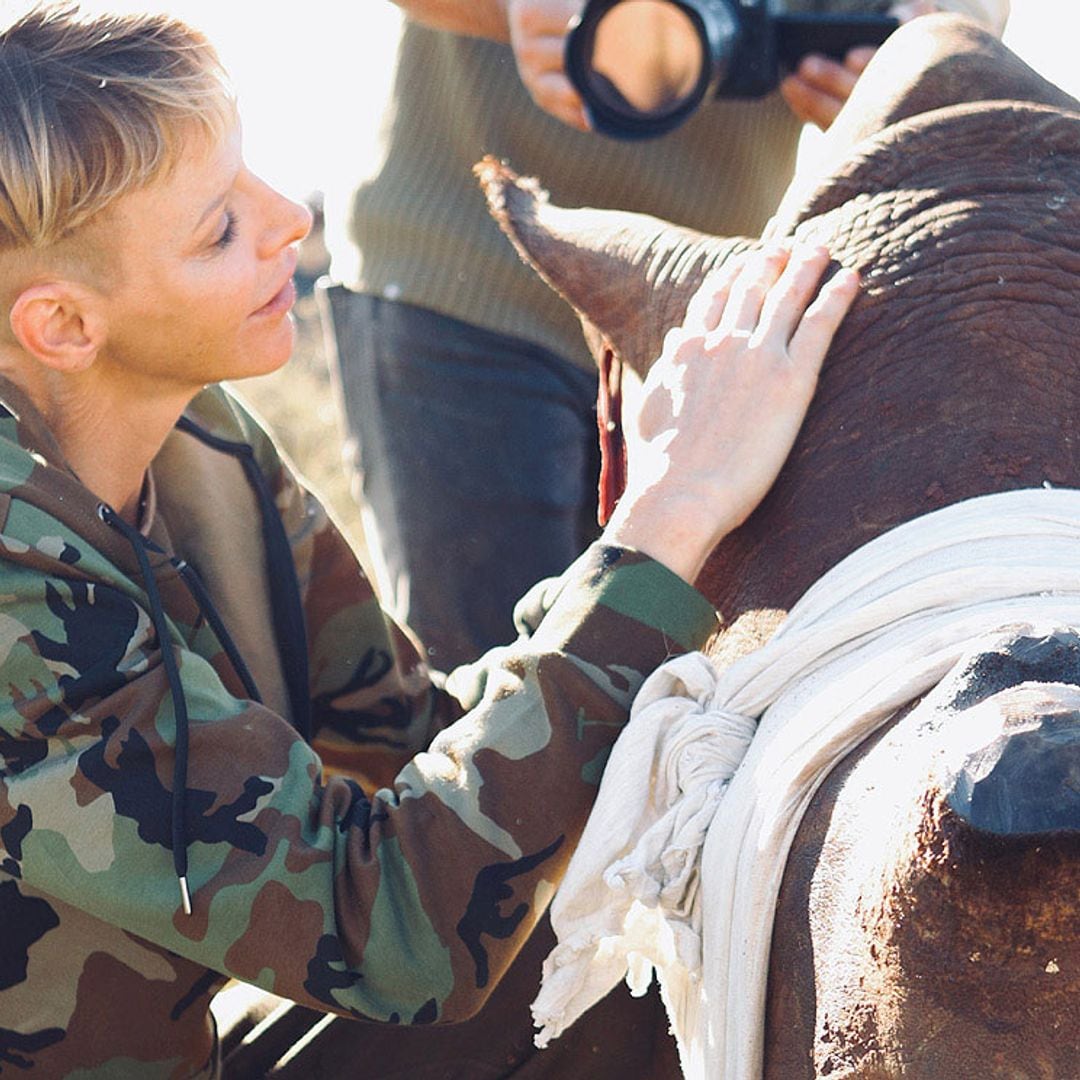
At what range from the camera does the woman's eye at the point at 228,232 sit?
1889 millimetres

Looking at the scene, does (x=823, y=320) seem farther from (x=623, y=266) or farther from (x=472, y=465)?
(x=472, y=465)

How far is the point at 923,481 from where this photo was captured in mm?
1387

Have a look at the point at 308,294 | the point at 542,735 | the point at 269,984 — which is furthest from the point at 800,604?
the point at 308,294

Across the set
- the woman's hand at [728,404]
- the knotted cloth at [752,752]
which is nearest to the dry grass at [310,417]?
the woman's hand at [728,404]

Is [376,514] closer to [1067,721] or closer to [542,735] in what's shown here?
[542,735]

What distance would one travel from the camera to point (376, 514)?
2967mm

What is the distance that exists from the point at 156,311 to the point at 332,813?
61cm

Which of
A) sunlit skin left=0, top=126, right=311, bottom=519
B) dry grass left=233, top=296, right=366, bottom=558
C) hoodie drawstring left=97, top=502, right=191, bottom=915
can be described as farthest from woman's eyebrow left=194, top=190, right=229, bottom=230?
dry grass left=233, top=296, right=366, bottom=558

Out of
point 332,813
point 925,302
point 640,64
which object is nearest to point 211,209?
point 640,64

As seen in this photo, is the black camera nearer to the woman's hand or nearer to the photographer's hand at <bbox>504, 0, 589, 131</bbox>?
the photographer's hand at <bbox>504, 0, 589, 131</bbox>

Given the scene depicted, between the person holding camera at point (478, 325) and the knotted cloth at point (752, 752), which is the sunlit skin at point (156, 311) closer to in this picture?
the knotted cloth at point (752, 752)

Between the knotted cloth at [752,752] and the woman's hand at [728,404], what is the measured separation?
0.53 feet

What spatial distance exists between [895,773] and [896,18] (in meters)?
1.41

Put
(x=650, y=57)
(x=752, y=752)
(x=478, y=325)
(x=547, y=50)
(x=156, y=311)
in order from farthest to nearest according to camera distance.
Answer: (x=478, y=325), (x=547, y=50), (x=650, y=57), (x=156, y=311), (x=752, y=752)
